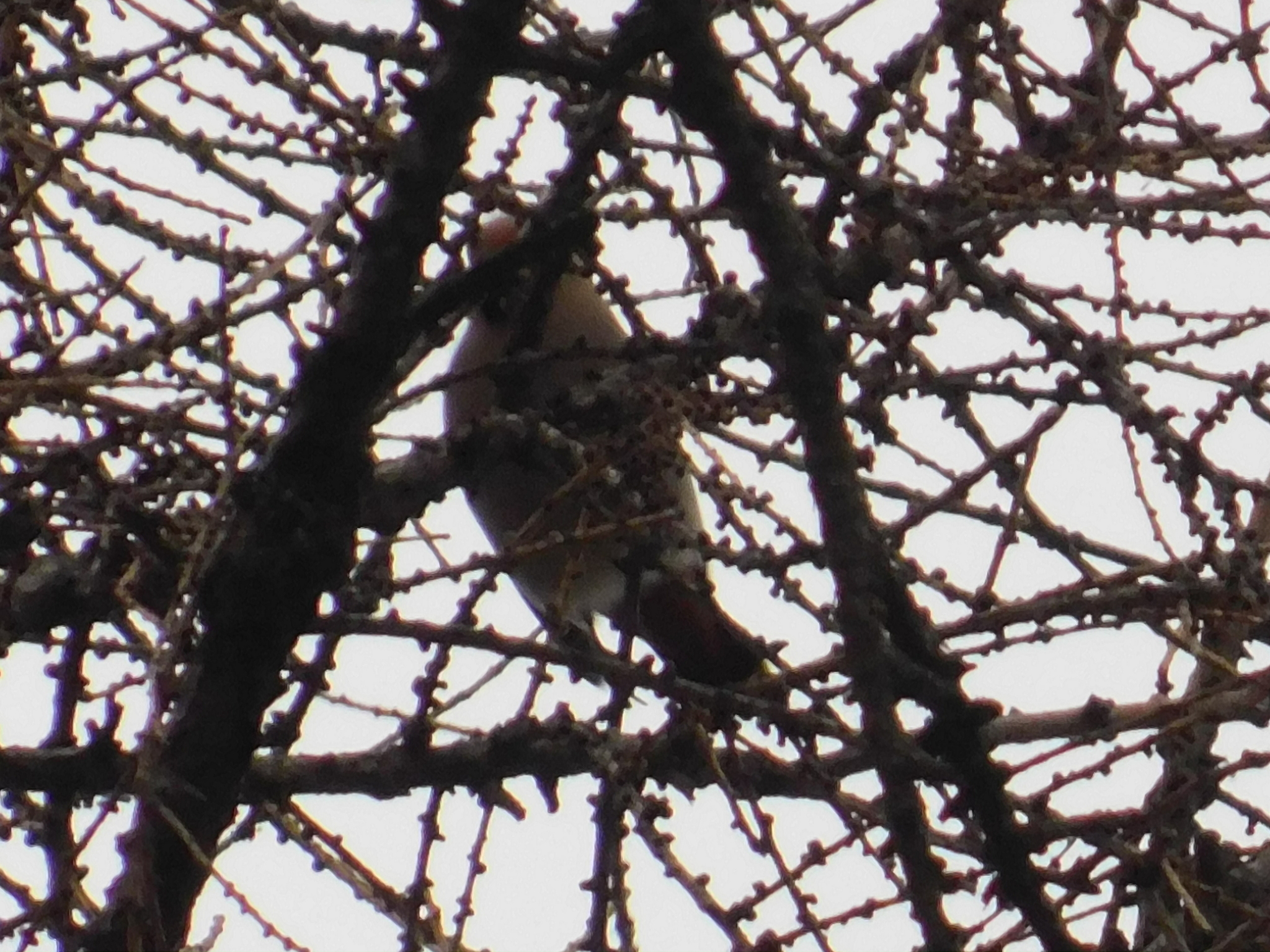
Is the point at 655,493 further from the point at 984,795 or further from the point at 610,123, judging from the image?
the point at 984,795

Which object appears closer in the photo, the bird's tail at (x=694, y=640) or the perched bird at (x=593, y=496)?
the perched bird at (x=593, y=496)

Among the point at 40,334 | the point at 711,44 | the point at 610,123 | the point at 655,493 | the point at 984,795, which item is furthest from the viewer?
the point at 40,334

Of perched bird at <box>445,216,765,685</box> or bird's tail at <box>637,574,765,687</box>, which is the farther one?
bird's tail at <box>637,574,765,687</box>

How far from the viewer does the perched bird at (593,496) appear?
212 cm

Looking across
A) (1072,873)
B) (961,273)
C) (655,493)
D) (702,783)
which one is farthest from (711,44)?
(702,783)

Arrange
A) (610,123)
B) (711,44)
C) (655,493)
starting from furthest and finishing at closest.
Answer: (655,493) → (610,123) → (711,44)

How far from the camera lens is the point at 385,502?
8.23 feet

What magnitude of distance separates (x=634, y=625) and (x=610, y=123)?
649 millimetres

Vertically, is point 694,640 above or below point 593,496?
above

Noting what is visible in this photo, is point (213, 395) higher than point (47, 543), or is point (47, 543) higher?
→ point (47, 543)

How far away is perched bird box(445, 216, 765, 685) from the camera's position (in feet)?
6.97

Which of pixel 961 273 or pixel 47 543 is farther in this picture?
pixel 47 543

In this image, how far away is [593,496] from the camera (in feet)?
7.77

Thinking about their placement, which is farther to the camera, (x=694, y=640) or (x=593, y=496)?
(x=694, y=640)
